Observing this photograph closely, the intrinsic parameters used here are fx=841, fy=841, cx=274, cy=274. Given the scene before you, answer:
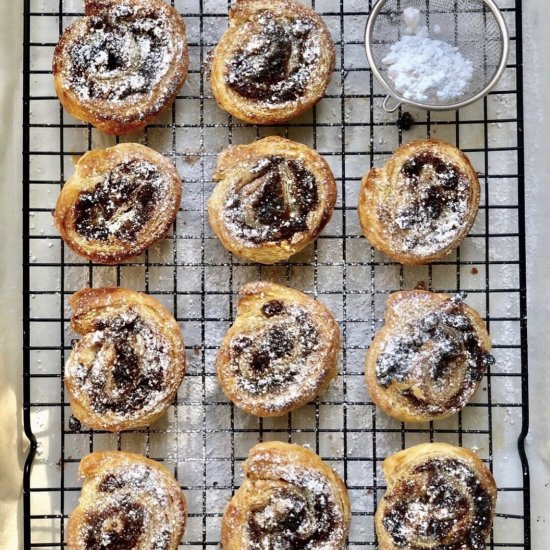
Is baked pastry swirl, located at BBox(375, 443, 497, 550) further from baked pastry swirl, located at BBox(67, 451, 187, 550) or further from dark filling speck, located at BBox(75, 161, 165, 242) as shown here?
dark filling speck, located at BBox(75, 161, 165, 242)

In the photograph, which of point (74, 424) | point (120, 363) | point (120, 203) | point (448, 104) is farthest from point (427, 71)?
point (74, 424)

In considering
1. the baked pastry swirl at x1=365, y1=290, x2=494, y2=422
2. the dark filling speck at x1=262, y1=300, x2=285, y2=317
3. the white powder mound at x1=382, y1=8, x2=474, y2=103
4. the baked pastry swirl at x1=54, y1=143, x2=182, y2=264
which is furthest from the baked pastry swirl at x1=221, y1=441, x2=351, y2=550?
the white powder mound at x1=382, y1=8, x2=474, y2=103

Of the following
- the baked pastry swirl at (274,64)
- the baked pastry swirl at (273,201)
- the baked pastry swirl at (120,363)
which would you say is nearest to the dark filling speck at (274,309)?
the baked pastry swirl at (273,201)

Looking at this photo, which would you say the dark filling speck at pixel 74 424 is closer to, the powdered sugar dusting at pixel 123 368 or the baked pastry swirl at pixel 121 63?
the powdered sugar dusting at pixel 123 368

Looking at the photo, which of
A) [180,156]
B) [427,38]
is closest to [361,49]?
[427,38]

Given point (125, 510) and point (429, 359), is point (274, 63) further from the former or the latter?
point (125, 510)

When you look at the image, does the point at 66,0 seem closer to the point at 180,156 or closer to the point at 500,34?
the point at 180,156
